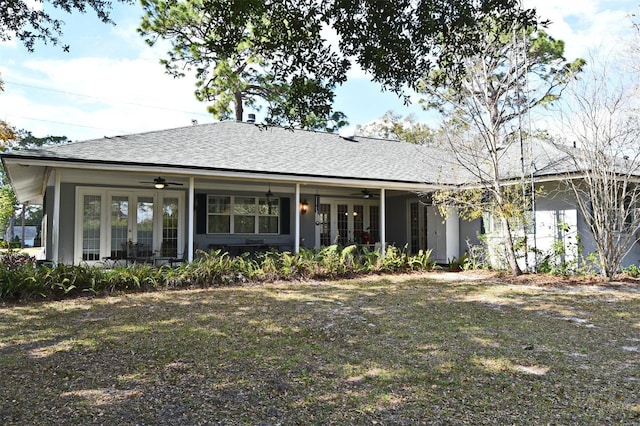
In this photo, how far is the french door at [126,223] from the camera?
37.2 feet

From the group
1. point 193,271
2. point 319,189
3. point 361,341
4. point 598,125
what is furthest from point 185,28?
point 361,341

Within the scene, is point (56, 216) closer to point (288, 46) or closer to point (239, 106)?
point (288, 46)

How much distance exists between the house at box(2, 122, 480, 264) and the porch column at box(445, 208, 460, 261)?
3 centimetres

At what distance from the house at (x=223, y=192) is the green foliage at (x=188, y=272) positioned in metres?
0.91

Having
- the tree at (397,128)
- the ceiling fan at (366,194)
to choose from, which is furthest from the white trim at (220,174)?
the tree at (397,128)

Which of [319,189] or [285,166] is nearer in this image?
[285,166]

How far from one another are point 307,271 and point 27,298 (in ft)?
19.0

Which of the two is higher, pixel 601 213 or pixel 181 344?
pixel 601 213

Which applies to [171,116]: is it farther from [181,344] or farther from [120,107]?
[181,344]

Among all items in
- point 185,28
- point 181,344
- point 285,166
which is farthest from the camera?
point 185,28

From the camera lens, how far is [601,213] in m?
9.68

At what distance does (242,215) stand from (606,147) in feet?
32.2

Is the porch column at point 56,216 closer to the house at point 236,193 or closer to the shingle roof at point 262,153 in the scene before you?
the house at point 236,193

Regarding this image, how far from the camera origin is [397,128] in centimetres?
3200
